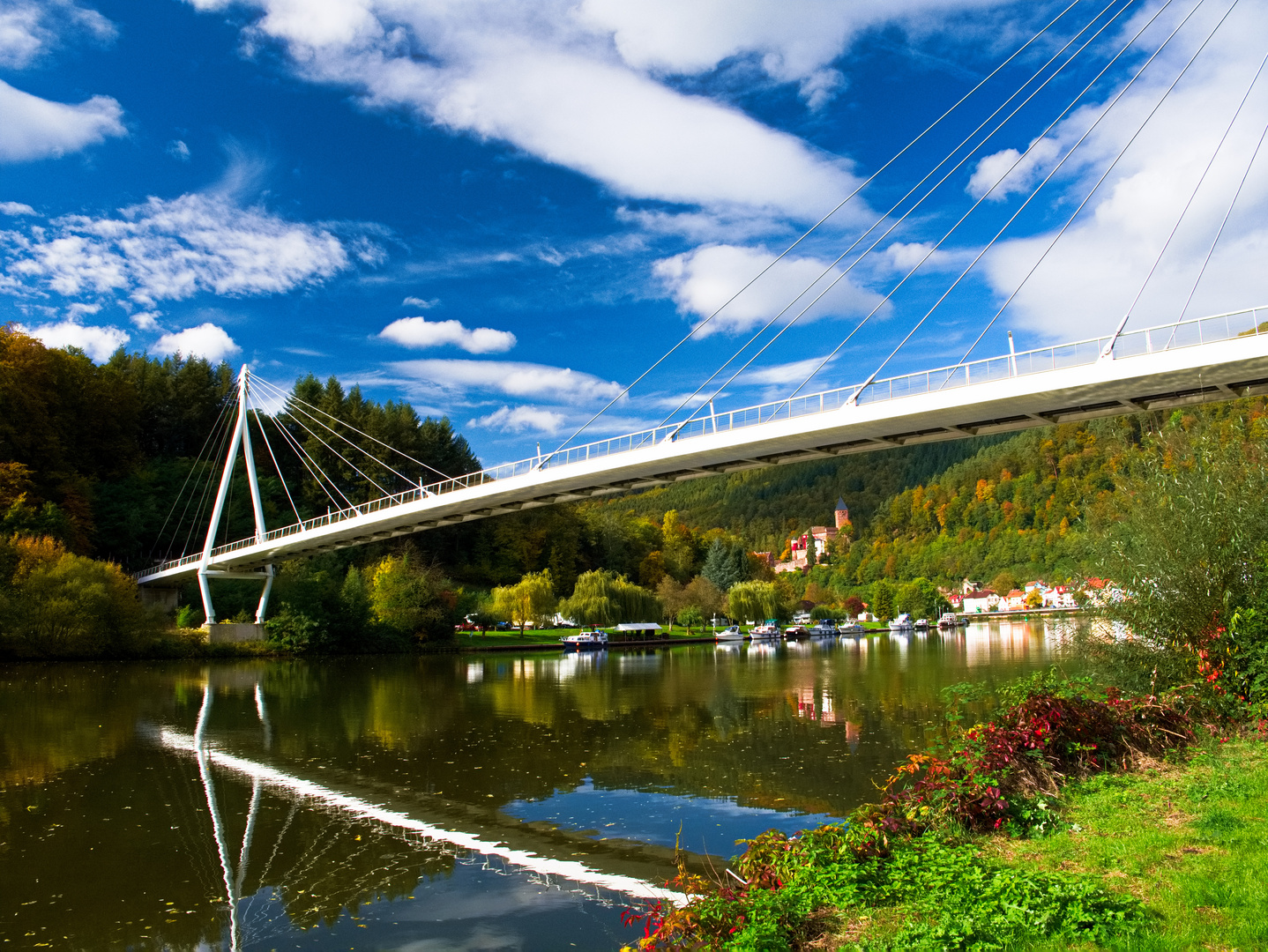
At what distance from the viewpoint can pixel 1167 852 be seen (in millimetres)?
5672

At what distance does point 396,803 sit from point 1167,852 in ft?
27.5

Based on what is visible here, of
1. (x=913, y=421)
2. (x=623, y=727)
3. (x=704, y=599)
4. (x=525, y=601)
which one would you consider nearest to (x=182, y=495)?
(x=525, y=601)

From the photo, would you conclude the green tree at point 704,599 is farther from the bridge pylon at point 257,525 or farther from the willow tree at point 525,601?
the bridge pylon at point 257,525

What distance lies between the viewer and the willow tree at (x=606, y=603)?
58031 mm

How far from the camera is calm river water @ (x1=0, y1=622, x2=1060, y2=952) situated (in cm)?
688

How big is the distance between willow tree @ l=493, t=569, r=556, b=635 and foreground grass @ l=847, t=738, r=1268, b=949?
5043 centimetres

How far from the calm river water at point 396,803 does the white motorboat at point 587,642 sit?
92.2 ft

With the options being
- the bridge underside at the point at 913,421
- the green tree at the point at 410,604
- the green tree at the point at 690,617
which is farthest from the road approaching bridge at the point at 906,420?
the green tree at the point at 690,617

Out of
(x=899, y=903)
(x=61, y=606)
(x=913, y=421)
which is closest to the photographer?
(x=899, y=903)

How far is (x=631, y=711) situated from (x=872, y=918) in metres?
14.9

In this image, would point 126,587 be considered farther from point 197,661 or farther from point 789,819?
point 789,819

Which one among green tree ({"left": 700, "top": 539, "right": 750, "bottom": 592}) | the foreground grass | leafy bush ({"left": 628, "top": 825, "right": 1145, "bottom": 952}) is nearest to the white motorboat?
green tree ({"left": 700, "top": 539, "right": 750, "bottom": 592})

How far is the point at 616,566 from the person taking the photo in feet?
261

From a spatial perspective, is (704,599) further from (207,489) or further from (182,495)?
(182,495)
